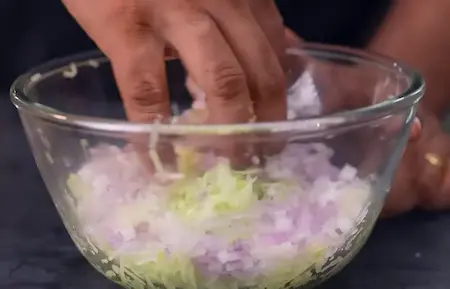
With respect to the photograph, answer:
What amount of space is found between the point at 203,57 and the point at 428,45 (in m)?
0.41

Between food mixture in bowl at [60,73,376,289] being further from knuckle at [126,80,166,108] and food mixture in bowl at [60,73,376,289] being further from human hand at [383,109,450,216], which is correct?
human hand at [383,109,450,216]

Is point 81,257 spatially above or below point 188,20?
below

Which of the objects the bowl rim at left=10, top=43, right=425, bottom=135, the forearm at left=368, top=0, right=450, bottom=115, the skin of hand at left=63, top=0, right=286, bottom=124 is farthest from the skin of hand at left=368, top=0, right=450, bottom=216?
the skin of hand at left=63, top=0, right=286, bottom=124

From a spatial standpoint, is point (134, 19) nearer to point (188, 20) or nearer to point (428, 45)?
point (188, 20)

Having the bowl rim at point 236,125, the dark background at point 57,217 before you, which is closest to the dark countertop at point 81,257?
the dark background at point 57,217

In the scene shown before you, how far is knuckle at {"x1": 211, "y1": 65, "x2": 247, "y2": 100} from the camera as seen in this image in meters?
0.58

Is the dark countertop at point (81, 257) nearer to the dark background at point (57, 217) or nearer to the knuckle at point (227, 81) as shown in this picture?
the dark background at point (57, 217)

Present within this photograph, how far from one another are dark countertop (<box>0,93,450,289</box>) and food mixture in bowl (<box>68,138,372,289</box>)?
0.06 metres

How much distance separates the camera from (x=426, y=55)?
0.91 meters

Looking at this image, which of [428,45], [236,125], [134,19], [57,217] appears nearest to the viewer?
[236,125]

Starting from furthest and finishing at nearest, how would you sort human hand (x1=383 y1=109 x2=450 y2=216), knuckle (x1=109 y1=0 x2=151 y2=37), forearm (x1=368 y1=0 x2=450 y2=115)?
forearm (x1=368 y1=0 x2=450 y2=115) < human hand (x1=383 y1=109 x2=450 y2=216) < knuckle (x1=109 y1=0 x2=151 y2=37)

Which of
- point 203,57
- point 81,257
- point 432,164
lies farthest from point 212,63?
point 432,164

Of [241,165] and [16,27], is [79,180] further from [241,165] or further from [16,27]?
[16,27]

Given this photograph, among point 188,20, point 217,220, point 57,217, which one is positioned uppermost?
point 188,20
